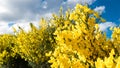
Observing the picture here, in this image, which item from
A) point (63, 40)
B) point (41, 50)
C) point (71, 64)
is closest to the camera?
point (71, 64)

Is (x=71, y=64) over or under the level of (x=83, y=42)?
under

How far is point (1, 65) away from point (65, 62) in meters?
21.3

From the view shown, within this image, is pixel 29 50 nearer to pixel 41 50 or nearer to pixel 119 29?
pixel 41 50

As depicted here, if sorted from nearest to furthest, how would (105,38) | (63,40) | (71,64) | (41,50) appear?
(71,64), (63,40), (105,38), (41,50)

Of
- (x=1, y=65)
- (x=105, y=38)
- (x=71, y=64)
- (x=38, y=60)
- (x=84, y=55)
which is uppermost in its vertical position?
(x=1, y=65)

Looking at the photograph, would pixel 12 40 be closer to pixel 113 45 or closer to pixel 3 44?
pixel 3 44

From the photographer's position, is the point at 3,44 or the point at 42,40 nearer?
the point at 42,40

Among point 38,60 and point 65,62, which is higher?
point 38,60

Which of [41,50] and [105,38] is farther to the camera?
[41,50]

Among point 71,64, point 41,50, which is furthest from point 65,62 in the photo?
point 41,50

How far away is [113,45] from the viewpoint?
1129cm

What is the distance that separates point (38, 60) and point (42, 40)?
153cm

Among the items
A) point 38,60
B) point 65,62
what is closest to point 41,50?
point 38,60

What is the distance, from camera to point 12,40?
94.6 ft
